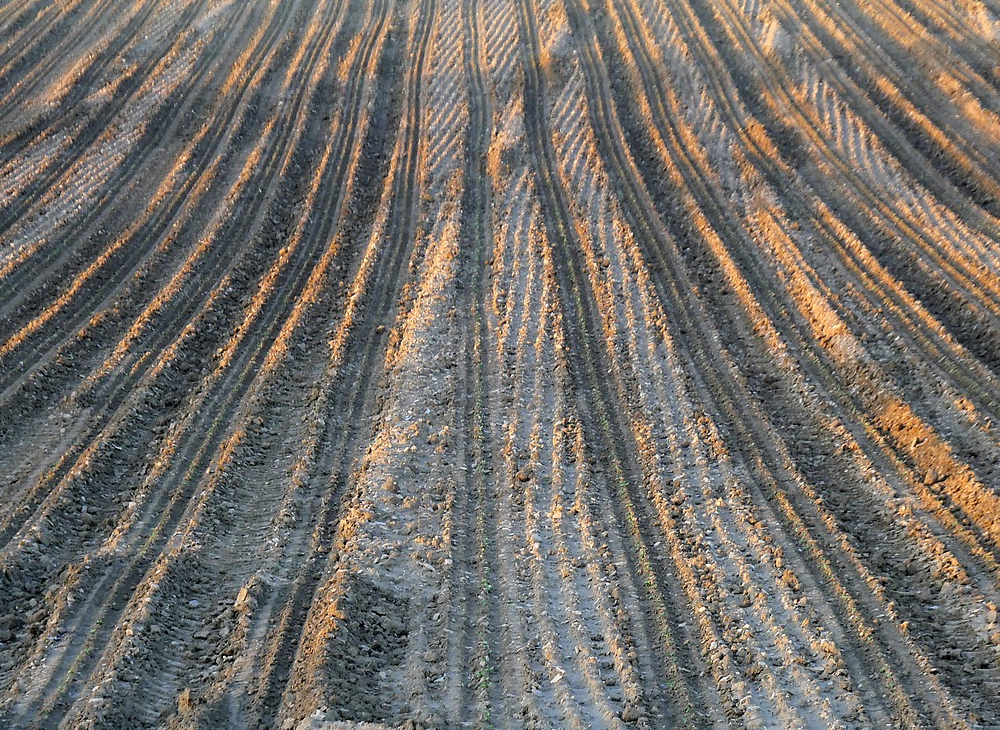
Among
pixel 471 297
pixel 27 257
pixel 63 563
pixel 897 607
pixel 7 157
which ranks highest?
pixel 7 157

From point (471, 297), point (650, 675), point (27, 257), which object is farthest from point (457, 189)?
point (650, 675)

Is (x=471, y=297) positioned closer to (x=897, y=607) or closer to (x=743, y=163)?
(x=743, y=163)

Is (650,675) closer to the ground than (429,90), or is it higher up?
closer to the ground

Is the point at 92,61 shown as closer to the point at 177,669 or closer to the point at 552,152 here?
the point at 552,152

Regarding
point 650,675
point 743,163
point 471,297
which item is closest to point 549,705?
point 650,675

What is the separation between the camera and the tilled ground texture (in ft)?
25.1

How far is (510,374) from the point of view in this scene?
452 inches

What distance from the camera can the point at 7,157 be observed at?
1675cm

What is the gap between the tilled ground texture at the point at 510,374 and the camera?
7664 mm

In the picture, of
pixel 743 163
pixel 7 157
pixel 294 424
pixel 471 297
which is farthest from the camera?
pixel 7 157

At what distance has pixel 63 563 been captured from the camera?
890cm

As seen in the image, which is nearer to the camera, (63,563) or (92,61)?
(63,563)

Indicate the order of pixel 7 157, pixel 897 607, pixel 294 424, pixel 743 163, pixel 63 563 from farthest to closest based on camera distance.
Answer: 1. pixel 7 157
2. pixel 743 163
3. pixel 294 424
4. pixel 63 563
5. pixel 897 607

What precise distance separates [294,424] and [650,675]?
19.1 ft
